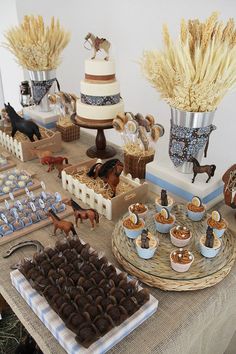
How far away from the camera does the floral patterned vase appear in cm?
106

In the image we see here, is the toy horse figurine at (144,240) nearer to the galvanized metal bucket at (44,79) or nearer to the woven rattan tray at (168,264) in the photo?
the woven rattan tray at (168,264)

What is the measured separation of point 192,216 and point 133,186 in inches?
9.9

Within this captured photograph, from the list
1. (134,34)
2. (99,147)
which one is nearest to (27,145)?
(99,147)

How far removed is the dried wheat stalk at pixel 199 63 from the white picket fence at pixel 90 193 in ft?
1.10

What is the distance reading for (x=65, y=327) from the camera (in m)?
0.69

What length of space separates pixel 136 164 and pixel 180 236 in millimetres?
449

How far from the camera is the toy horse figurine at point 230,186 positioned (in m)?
1.04

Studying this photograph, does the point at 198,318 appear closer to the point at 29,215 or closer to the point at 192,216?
the point at 192,216

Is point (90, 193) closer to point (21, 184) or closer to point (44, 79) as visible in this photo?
point (21, 184)

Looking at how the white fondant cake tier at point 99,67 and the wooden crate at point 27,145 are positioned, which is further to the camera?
the wooden crate at point 27,145

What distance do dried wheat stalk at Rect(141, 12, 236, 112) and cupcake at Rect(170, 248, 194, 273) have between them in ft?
1.51

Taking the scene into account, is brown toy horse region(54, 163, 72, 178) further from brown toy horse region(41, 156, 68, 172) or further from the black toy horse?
the black toy horse

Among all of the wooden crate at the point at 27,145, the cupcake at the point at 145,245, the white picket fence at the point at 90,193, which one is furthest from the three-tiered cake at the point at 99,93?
the cupcake at the point at 145,245

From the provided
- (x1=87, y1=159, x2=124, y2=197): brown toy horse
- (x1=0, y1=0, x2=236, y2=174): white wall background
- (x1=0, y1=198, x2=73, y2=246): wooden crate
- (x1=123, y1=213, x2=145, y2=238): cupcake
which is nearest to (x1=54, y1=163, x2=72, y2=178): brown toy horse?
(x1=87, y1=159, x2=124, y2=197): brown toy horse
